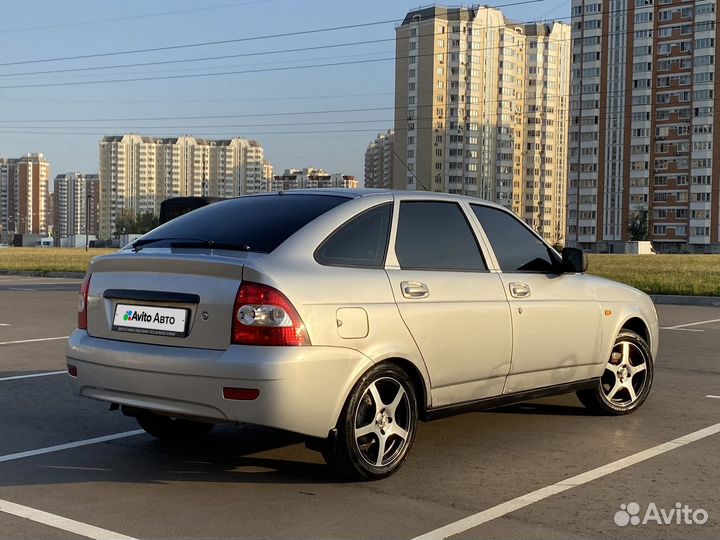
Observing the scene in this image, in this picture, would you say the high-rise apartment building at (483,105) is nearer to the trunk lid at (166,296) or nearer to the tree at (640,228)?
the tree at (640,228)

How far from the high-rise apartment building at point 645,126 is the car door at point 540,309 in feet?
374

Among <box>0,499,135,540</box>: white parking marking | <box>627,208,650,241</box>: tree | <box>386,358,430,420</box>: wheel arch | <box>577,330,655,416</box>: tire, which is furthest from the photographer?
<box>627,208,650,241</box>: tree

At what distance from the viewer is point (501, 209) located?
249 inches

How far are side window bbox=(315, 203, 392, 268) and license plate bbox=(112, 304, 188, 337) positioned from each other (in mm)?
804

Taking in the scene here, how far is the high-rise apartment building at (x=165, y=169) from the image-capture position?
18900 centimetres

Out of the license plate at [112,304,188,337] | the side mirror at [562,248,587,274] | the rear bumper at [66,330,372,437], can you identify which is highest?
the side mirror at [562,248,587,274]

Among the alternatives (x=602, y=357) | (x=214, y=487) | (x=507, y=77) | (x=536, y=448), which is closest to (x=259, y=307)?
(x=214, y=487)

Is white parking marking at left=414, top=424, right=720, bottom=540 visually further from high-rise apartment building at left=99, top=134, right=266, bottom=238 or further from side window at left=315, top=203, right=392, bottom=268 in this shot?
high-rise apartment building at left=99, top=134, right=266, bottom=238

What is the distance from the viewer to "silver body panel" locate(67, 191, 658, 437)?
4.59 m

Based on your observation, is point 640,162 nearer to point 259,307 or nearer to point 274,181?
point 274,181

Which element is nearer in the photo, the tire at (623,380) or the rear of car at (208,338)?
the rear of car at (208,338)

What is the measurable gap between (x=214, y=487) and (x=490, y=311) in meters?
2.01

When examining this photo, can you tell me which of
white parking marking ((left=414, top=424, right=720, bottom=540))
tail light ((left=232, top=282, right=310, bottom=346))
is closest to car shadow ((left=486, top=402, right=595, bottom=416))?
white parking marking ((left=414, top=424, right=720, bottom=540))

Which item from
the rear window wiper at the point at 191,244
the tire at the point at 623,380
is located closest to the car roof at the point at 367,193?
the rear window wiper at the point at 191,244
